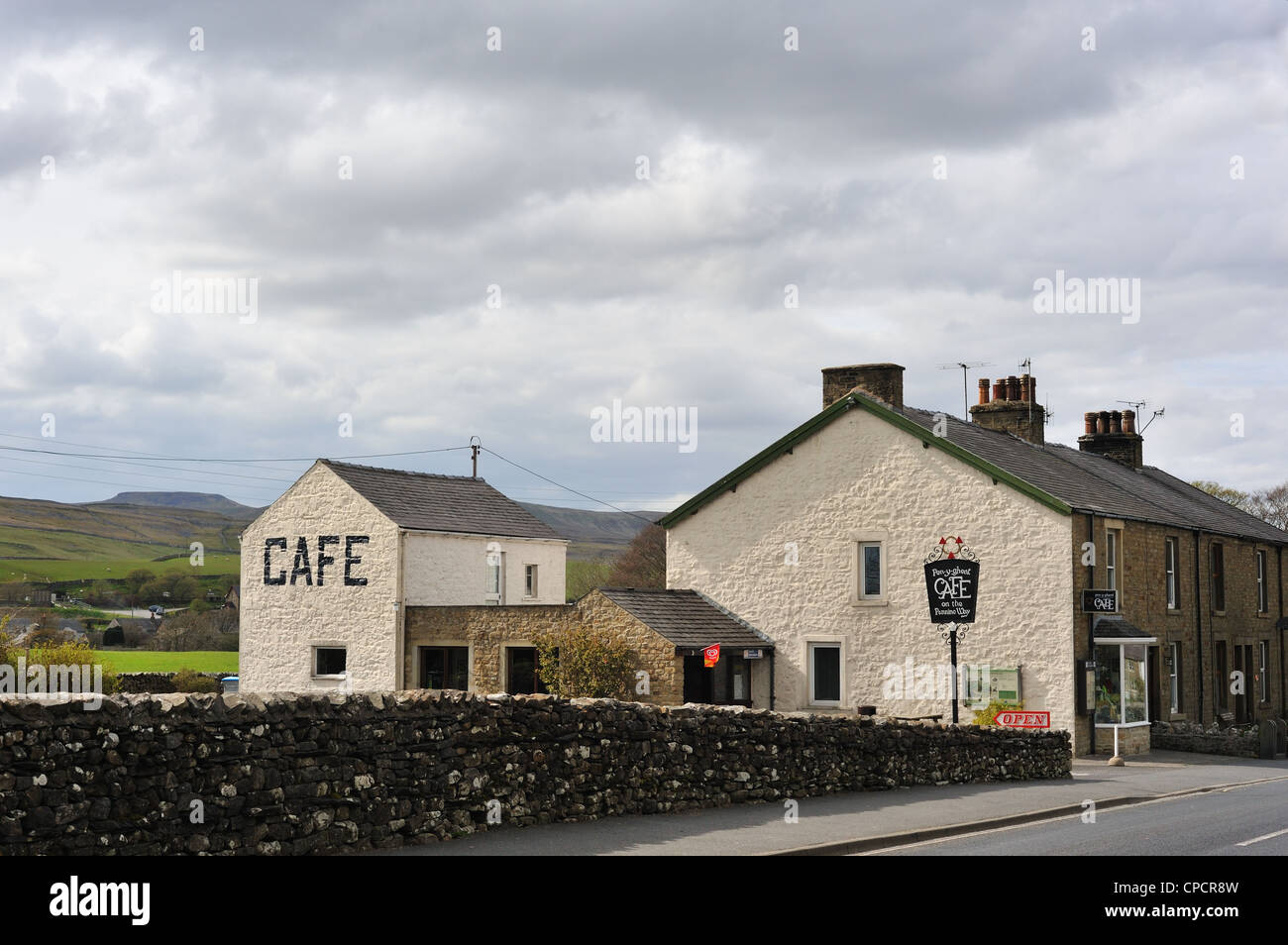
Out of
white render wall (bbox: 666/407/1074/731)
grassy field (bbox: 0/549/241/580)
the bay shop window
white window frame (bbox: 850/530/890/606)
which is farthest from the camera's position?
grassy field (bbox: 0/549/241/580)

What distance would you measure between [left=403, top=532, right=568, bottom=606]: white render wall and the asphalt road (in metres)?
24.1

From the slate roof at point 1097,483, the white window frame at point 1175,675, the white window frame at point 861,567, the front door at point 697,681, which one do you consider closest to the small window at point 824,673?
the white window frame at point 861,567

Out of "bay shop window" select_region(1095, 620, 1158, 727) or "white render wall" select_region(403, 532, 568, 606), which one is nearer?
"bay shop window" select_region(1095, 620, 1158, 727)

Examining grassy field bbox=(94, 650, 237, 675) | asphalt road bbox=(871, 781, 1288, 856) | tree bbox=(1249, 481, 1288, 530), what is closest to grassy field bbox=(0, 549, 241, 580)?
grassy field bbox=(94, 650, 237, 675)

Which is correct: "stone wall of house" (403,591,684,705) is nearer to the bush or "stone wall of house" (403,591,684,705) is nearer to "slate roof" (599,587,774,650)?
"slate roof" (599,587,774,650)

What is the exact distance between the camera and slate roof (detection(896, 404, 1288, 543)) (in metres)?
31.7

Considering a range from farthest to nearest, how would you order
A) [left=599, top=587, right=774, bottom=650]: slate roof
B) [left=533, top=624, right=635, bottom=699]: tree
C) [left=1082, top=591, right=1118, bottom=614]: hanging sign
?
[left=599, top=587, right=774, bottom=650]: slate roof < [left=533, top=624, right=635, bottom=699]: tree < [left=1082, top=591, right=1118, bottom=614]: hanging sign

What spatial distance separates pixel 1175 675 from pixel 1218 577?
4596 millimetres

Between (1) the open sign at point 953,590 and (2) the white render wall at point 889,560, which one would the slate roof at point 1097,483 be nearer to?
(2) the white render wall at point 889,560

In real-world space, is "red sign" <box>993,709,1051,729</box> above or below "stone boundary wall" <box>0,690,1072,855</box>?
below

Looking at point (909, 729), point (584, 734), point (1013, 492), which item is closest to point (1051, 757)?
point (909, 729)

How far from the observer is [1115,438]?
44219 millimetres

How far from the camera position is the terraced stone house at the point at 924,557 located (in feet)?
97.3
